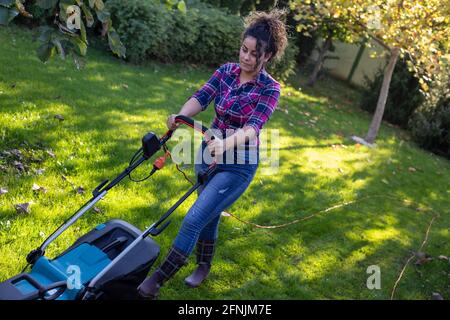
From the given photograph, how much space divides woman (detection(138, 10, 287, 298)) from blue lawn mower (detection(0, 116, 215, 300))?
0.18 meters

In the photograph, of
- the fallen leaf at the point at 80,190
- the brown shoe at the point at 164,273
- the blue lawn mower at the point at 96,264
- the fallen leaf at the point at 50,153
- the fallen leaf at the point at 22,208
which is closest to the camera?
the blue lawn mower at the point at 96,264

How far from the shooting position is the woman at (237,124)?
338 cm

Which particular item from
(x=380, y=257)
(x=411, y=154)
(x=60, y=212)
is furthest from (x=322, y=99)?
(x=60, y=212)

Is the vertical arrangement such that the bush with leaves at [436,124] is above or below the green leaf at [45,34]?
below

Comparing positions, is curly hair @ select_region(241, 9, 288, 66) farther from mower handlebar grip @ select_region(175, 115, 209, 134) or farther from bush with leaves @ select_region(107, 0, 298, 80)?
bush with leaves @ select_region(107, 0, 298, 80)

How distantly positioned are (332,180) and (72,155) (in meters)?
3.74

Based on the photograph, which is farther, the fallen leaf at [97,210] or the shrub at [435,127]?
the shrub at [435,127]

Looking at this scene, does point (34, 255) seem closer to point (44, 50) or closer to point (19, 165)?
point (44, 50)

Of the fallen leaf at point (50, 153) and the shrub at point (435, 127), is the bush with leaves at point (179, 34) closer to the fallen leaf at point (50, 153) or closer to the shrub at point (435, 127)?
the shrub at point (435, 127)

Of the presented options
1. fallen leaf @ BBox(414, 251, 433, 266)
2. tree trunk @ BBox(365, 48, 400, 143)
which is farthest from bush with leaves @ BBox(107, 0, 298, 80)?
fallen leaf @ BBox(414, 251, 433, 266)

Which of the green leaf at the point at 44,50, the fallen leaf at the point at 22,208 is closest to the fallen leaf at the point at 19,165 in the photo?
the fallen leaf at the point at 22,208

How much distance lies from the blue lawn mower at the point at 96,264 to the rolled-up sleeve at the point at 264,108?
0.35m

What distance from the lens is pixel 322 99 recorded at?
13016 mm

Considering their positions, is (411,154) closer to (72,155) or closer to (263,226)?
(263,226)
